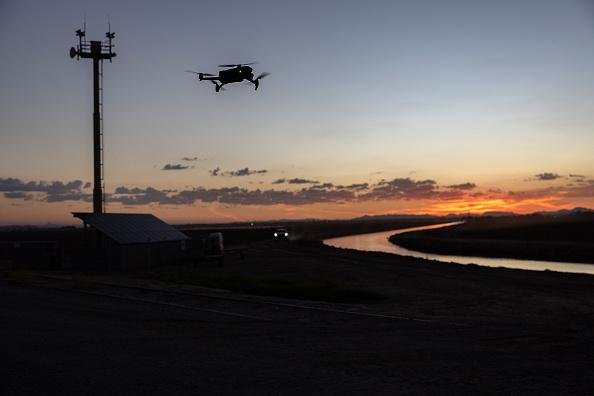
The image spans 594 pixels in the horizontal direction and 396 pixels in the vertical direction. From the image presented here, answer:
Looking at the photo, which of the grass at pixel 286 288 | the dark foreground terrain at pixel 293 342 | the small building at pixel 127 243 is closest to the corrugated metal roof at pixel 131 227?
the small building at pixel 127 243

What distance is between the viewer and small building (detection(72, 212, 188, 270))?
1219 inches

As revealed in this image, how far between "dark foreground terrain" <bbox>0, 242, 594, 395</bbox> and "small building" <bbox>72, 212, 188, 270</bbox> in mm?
10032

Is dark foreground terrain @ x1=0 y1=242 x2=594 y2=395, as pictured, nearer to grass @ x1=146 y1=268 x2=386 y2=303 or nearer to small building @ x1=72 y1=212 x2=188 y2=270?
grass @ x1=146 y1=268 x2=386 y2=303

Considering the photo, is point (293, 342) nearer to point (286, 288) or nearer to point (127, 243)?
point (286, 288)

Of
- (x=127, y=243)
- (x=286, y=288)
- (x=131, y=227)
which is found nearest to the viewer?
(x=286, y=288)

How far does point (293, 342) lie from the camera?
11.0 meters

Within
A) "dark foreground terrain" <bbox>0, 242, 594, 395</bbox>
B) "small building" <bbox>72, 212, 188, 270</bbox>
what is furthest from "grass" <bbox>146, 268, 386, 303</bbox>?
"small building" <bbox>72, 212, 188, 270</bbox>

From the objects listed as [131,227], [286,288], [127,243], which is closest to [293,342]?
[286,288]

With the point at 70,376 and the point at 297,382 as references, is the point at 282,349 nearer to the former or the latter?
the point at 297,382

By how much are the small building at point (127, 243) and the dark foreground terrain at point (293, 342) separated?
10032 millimetres

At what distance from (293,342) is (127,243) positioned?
72.8 ft

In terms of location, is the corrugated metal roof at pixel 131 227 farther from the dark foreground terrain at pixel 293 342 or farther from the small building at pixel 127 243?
the dark foreground terrain at pixel 293 342

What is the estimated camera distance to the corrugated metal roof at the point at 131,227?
103ft

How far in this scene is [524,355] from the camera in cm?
977
